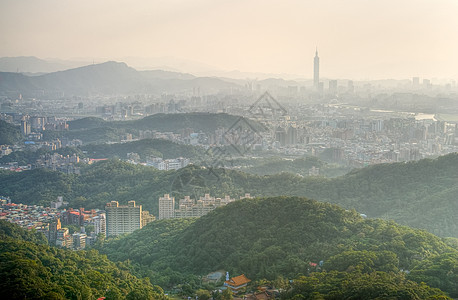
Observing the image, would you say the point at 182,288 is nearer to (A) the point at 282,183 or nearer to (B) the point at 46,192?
(A) the point at 282,183

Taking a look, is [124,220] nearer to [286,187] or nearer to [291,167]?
[286,187]

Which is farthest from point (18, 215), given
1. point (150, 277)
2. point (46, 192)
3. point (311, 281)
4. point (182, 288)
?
point (311, 281)

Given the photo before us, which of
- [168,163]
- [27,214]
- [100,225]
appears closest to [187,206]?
[100,225]

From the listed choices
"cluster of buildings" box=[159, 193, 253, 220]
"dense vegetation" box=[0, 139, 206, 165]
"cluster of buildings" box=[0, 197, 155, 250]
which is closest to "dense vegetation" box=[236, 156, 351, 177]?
"dense vegetation" box=[0, 139, 206, 165]

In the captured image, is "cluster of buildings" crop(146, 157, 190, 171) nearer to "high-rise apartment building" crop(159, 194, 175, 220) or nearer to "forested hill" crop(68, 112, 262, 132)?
"high-rise apartment building" crop(159, 194, 175, 220)

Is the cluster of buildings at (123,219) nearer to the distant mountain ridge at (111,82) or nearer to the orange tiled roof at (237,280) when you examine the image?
the orange tiled roof at (237,280)
